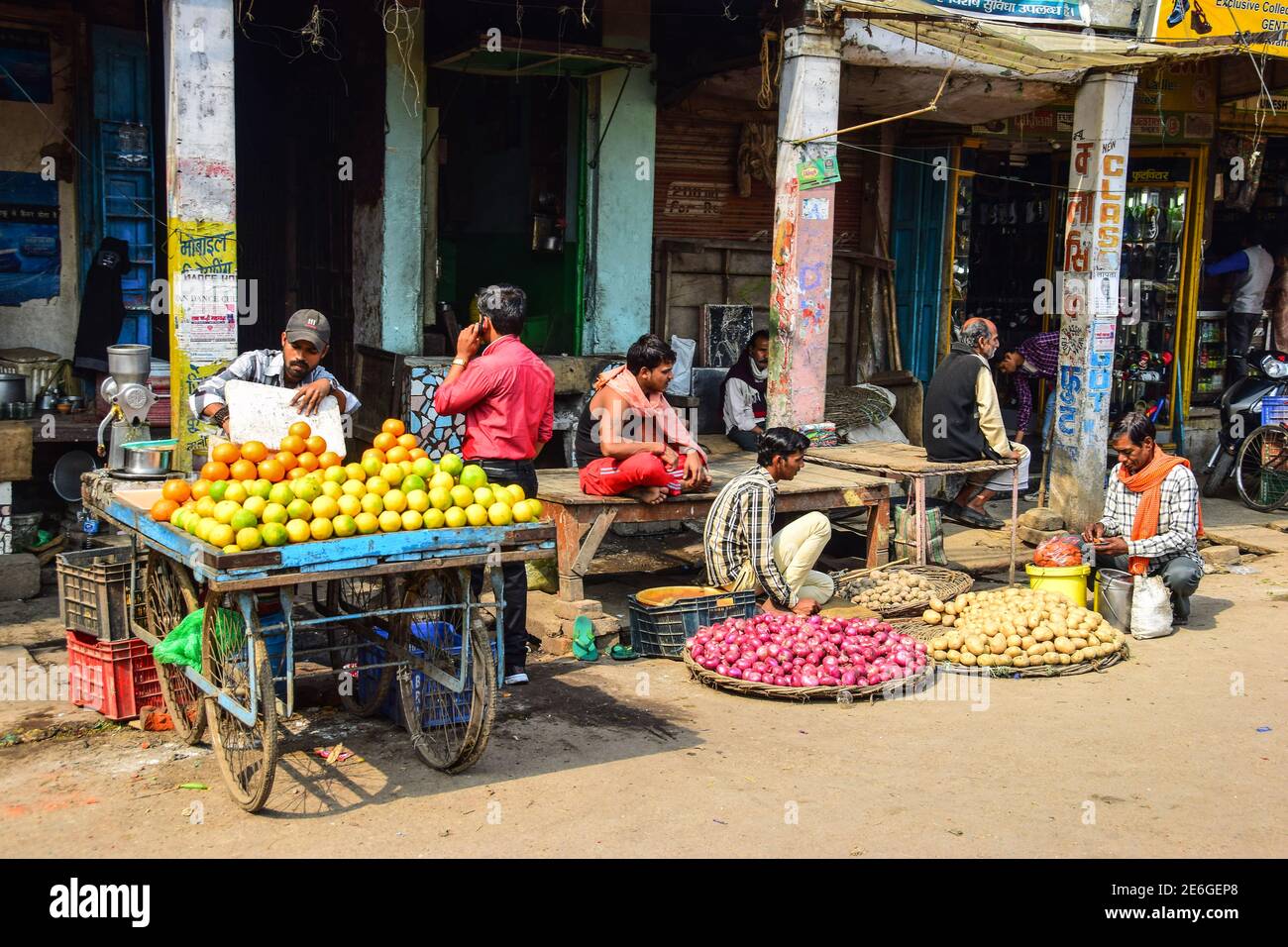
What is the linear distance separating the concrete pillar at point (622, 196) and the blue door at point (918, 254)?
10.4 feet

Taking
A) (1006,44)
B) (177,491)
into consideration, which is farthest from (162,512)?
(1006,44)

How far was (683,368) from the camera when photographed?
11500mm

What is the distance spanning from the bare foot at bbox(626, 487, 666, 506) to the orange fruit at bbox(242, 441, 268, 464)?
2.68 meters

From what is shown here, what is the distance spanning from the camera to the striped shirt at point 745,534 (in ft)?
23.6

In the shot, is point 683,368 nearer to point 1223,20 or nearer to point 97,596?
point 1223,20

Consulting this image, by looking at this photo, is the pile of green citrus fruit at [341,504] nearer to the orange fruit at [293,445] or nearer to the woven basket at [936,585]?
the orange fruit at [293,445]

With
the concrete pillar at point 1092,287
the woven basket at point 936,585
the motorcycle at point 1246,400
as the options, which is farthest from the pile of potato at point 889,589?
the motorcycle at point 1246,400

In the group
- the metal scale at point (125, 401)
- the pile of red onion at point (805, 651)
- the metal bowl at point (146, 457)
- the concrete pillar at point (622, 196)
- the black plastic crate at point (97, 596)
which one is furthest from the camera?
the concrete pillar at point (622, 196)

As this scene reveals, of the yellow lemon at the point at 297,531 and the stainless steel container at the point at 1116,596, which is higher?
the yellow lemon at the point at 297,531

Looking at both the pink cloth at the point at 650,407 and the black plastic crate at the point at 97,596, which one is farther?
the pink cloth at the point at 650,407

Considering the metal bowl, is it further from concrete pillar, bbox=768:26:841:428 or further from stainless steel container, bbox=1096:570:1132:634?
stainless steel container, bbox=1096:570:1132:634

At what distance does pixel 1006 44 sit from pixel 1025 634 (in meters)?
4.84

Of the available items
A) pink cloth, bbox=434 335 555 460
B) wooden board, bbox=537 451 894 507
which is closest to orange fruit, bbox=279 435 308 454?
pink cloth, bbox=434 335 555 460

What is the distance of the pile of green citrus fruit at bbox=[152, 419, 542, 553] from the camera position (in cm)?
467
